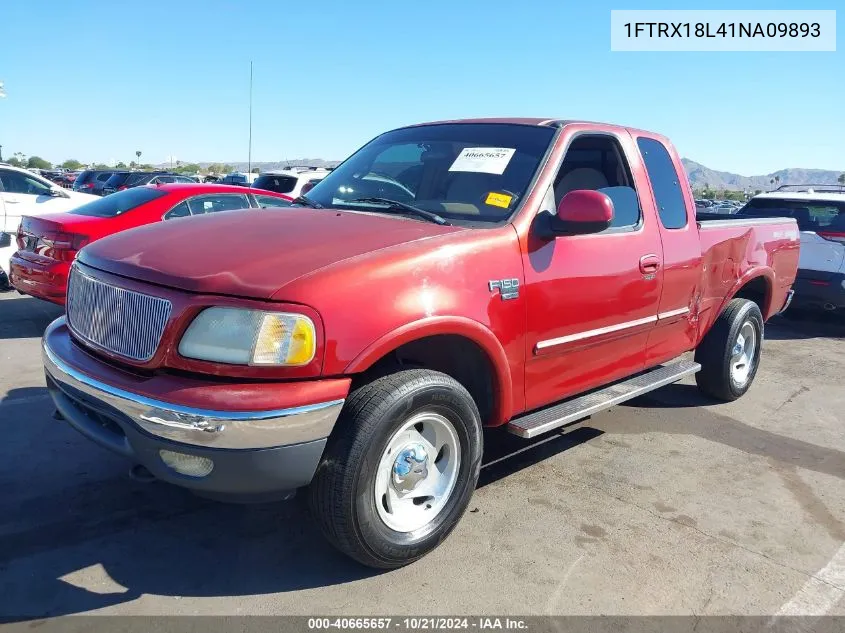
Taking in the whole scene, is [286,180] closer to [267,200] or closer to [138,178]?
[267,200]

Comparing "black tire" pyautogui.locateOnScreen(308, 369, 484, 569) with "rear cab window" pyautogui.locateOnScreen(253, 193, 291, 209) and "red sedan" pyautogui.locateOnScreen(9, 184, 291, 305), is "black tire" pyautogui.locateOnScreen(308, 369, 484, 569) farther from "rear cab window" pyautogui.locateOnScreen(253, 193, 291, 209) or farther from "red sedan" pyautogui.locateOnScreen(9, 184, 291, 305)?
"rear cab window" pyautogui.locateOnScreen(253, 193, 291, 209)

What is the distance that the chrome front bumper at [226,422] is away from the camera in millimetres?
2490

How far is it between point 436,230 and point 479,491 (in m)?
1.51

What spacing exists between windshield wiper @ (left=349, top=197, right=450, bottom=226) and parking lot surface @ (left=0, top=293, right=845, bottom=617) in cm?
150

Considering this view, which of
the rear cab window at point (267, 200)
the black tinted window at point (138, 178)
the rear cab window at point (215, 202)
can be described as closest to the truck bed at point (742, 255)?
the rear cab window at point (267, 200)

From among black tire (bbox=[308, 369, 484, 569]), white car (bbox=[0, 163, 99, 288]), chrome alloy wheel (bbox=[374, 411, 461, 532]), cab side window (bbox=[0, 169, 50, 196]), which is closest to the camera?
black tire (bbox=[308, 369, 484, 569])

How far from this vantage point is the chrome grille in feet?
8.91

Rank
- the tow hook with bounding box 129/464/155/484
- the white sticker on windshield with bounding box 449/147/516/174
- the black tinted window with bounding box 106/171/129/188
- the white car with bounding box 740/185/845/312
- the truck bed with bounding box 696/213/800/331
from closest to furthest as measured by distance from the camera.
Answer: the tow hook with bounding box 129/464/155/484 → the white sticker on windshield with bounding box 449/147/516/174 → the truck bed with bounding box 696/213/800/331 → the white car with bounding box 740/185/845/312 → the black tinted window with bounding box 106/171/129/188

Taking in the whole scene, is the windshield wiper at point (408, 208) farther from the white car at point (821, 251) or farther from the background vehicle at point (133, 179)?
the background vehicle at point (133, 179)

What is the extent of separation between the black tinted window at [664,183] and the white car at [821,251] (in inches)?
156

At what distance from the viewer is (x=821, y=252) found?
8.41 meters

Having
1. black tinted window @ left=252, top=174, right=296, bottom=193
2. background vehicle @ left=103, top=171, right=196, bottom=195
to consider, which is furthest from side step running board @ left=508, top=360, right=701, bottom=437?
background vehicle @ left=103, top=171, right=196, bottom=195

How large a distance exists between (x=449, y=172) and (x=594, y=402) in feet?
4.95

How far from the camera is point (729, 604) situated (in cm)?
292
